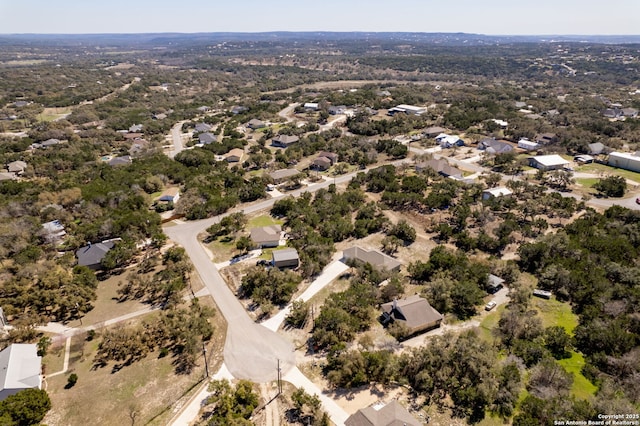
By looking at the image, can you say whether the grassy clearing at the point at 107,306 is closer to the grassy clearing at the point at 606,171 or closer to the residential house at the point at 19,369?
the residential house at the point at 19,369

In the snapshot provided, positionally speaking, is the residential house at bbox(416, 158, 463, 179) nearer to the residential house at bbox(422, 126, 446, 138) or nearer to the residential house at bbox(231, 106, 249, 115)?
the residential house at bbox(422, 126, 446, 138)

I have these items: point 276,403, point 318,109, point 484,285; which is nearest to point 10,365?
point 276,403

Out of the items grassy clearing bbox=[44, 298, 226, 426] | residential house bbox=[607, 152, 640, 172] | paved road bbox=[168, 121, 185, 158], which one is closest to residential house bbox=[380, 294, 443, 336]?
grassy clearing bbox=[44, 298, 226, 426]

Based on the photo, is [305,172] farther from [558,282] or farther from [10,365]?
[10,365]

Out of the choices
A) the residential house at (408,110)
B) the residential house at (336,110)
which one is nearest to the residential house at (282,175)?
the residential house at (336,110)

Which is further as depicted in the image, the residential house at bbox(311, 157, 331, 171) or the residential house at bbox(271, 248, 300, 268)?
the residential house at bbox(311, 157, 331, 171)

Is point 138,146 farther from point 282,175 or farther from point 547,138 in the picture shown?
point 547,138
